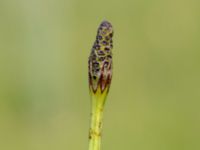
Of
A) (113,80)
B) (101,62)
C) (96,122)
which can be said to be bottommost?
(96,122)

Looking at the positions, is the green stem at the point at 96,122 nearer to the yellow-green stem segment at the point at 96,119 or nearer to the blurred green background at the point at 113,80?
the yellow-green stem segment at the point at 96,119

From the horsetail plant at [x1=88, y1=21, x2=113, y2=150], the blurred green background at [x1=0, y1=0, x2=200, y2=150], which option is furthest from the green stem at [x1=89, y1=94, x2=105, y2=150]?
the blurred green background at [x1=0, y1=0, x2=200, y2=150]

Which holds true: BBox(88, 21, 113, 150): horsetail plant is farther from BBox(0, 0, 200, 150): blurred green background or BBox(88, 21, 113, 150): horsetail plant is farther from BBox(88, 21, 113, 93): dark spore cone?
BBox(0, 0, 200, 150): blurred green background

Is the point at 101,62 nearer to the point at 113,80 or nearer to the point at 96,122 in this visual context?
the point at 96,122

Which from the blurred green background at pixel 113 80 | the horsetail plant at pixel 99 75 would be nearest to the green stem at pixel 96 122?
the horsetail plant at pixel 99 75

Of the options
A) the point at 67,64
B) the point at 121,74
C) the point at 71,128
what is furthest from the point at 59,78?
the point at 71,128

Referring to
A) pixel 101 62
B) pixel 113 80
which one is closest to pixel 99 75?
pixel 101 62

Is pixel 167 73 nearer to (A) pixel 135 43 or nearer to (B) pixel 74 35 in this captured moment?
(A) pixel 135 43
